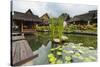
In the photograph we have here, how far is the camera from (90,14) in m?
2.10

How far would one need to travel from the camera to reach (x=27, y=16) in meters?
1.88

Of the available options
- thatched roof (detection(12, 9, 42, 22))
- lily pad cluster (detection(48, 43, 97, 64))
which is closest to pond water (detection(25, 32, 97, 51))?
lily pad cluster (detection(48, 43, 97, 64))

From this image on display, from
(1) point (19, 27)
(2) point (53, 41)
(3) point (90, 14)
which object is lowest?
(2) point (53, 41)

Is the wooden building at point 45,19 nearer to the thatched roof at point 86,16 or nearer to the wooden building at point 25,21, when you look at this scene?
the wooden building at point 25,21

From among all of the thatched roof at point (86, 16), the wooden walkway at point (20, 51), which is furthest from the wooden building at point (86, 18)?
the wooden walkway at point (20, 51)

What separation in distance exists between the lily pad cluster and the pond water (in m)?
0.04

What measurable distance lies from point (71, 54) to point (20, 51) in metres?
0.56

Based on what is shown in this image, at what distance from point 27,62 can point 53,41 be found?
1.14 feet
